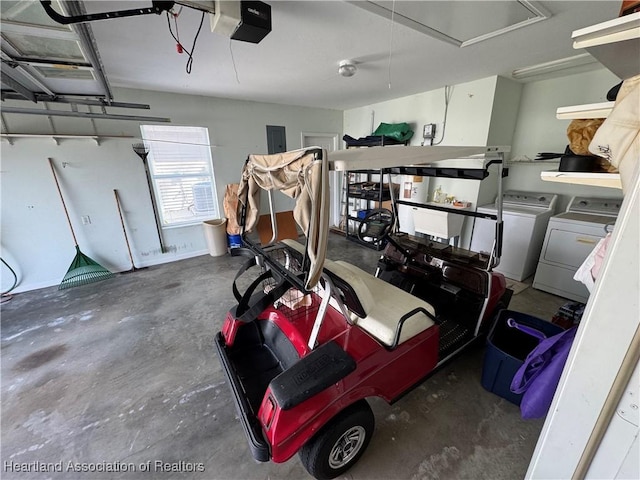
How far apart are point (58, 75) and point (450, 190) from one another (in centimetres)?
462

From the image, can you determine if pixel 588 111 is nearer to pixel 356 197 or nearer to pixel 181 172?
pixel 356 197

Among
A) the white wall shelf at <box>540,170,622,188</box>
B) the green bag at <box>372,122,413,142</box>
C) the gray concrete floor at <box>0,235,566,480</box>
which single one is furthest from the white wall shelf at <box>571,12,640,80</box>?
the green bag at <box>372,122,413,142</box>

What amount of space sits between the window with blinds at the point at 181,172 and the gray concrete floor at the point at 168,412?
6.44 feet

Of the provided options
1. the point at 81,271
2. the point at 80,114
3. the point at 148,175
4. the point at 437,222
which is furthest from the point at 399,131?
the point at 81,271

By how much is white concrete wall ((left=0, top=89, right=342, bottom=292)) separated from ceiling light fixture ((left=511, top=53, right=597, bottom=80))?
12.2 feet

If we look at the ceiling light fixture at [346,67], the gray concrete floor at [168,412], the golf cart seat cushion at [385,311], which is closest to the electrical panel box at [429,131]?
the ceiling light fixture at [346,67]

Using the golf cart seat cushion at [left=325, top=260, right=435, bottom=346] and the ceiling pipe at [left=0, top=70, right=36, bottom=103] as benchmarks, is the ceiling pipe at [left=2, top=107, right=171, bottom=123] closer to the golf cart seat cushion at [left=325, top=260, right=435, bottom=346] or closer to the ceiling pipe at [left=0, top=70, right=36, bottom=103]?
the ceiling pipe at [left=0, top=70, right=36, bottom=103]

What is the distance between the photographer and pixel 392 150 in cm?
126

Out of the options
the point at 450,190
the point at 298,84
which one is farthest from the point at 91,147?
the point at 450,190

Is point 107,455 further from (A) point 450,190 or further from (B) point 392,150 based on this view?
(A) point 450,190

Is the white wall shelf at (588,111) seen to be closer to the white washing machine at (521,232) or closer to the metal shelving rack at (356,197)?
the white washing machine at (521,232)

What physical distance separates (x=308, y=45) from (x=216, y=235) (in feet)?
10.3

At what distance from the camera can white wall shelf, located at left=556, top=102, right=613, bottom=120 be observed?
811 millimetres

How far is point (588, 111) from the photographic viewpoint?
85cm
